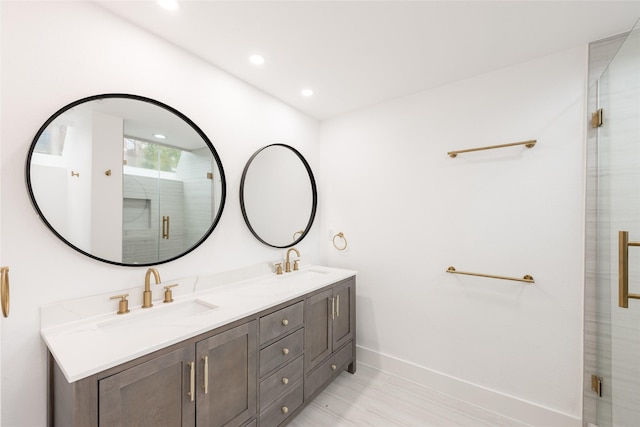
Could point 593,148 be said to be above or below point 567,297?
above

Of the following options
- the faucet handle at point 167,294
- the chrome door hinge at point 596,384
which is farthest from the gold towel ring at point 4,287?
the chrome door hinge at point 596,384

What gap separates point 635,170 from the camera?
49.5 inches

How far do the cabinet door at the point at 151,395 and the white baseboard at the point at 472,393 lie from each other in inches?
68.1

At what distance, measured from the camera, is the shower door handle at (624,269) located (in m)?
1.25

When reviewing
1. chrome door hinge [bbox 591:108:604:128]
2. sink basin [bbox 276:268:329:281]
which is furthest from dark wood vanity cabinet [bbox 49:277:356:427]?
chrome door hinge [bbox 591:108:604:128]

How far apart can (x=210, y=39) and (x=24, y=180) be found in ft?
3.97

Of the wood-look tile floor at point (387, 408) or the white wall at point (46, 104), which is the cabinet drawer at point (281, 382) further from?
the white wall at point (46, 104)

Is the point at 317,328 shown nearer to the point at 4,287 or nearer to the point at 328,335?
the point at 328,335

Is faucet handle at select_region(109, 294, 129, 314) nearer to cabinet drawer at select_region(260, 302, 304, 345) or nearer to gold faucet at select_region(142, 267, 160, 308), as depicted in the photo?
gold faucet at select_region(142, 267, 160, 308)

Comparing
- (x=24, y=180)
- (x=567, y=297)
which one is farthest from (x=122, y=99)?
(x=567, y=297)

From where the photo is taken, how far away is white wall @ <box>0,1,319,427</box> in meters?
1.14

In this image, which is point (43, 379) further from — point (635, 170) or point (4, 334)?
point (635, 170)

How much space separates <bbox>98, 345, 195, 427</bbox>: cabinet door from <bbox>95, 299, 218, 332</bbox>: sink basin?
8.1 inches

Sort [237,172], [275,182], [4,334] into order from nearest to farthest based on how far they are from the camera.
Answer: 1. [4,334]
2. [237,172]
3. [275,182]
